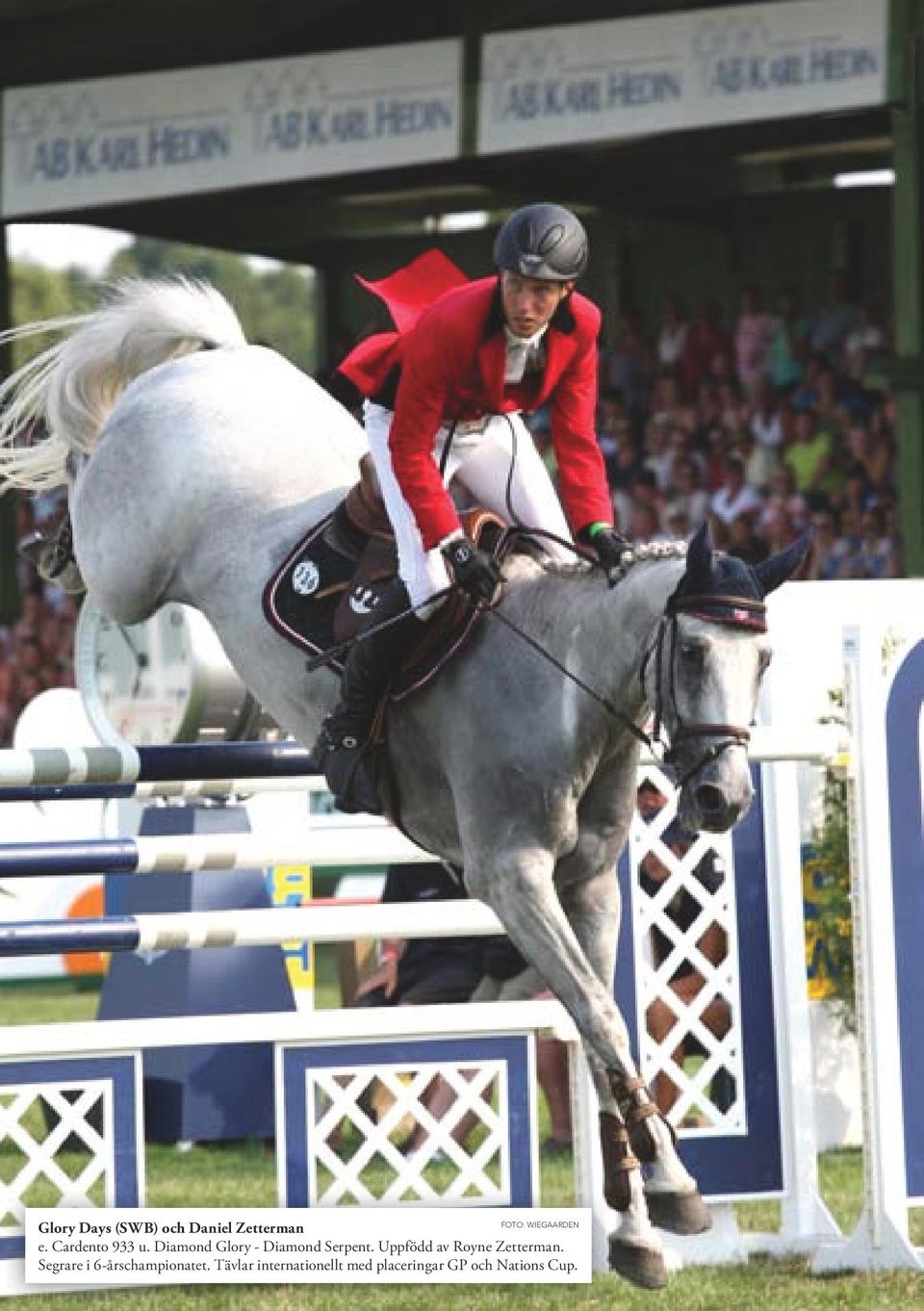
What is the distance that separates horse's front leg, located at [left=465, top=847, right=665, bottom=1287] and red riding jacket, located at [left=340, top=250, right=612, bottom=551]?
0.74 meters

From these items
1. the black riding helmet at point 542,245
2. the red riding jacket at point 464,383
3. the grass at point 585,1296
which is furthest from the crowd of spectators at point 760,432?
the black riding helmet at point 542,245

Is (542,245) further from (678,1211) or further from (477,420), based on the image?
(678,1211)

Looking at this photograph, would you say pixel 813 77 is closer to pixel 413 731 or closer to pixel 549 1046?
pixel 549 1046

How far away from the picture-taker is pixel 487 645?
18.3ft

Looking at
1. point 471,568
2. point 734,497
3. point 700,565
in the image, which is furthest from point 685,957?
point 734,497

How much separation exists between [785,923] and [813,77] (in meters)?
7.05

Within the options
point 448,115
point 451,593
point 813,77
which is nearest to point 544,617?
point 451,593

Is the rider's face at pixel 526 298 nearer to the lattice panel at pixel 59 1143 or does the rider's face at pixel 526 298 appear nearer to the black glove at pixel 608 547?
the black glove at pixel 608 547

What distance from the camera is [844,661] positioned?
636 cm

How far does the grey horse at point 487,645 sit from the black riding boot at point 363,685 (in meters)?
0.11

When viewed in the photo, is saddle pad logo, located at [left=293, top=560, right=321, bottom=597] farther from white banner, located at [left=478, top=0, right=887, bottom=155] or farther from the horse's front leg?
white banner, located at [left=478, top=0, right=887, bottom=155]

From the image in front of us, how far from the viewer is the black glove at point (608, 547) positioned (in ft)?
18.1

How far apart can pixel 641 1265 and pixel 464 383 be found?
1.89 m

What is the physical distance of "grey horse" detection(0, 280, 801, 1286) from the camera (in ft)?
16.8
